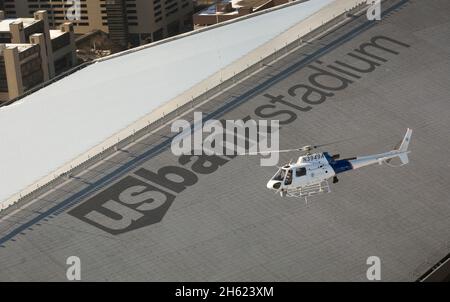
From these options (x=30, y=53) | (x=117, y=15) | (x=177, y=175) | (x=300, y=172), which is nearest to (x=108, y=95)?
(x=177, y=175)

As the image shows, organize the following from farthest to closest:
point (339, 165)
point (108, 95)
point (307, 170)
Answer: point (108, 95), point (339, 165), point (307, 170)

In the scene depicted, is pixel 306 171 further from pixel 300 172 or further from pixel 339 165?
pixel 339 165

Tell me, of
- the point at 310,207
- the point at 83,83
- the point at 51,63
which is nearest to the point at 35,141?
the point at 83,83

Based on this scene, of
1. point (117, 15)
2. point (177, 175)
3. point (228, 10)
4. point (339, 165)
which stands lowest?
point (117, 15)

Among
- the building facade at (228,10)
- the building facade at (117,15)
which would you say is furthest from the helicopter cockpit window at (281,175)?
the building facade at (117,15)

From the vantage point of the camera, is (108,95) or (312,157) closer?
(312,157)

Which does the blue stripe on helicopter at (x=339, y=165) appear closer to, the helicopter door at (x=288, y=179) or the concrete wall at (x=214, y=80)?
the helicopter door at (x=288, y=179)

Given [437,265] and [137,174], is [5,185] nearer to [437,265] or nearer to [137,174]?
[137,174]

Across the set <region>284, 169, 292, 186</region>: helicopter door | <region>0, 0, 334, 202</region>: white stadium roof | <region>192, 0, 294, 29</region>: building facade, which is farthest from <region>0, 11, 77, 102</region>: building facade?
<region>284, 169, 292, 186</region>: helicopter door
